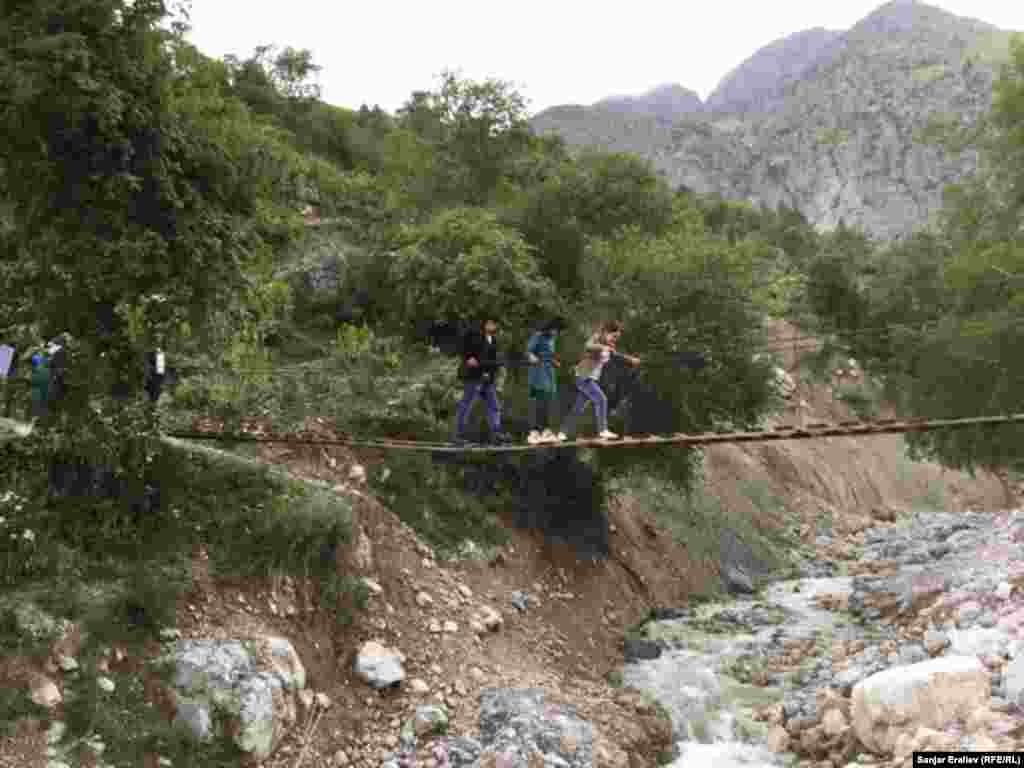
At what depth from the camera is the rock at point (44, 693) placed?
238 inches

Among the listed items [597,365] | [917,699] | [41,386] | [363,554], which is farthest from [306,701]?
[917,699]

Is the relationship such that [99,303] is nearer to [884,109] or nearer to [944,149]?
[944,149]

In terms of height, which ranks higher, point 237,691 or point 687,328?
point 687,328

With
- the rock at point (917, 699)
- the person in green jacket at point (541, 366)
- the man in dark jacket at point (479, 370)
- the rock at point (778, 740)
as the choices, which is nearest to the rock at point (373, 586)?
the man in dark jacket at point (479, 370)

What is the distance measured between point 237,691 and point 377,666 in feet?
5.55

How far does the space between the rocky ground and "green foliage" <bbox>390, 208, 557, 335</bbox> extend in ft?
18.1

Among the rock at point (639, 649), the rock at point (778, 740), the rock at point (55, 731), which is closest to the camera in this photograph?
the rock at point (55, 731)

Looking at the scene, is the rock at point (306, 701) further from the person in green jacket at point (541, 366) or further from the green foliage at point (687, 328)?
the green foliage at point (687, 328)

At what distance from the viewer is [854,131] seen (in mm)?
132875

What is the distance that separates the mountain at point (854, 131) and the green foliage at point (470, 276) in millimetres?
94018

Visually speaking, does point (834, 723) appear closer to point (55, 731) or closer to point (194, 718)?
point (194, 718)

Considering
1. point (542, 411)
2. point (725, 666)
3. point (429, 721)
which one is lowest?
point (725, 666)

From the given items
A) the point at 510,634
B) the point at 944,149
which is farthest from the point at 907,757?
the point at 944,149

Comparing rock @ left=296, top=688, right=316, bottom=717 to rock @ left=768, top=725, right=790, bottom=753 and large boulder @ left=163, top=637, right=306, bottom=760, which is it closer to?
large boulder @ left=163, top=637, right=306, bottom=760
